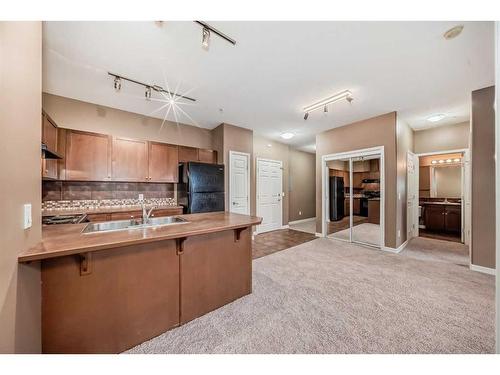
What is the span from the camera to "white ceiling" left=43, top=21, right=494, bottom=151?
1760 millimetres

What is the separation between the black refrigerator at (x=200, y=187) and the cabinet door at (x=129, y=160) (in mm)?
714

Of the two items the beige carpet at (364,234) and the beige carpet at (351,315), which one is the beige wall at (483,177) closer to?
the beige carpet at (351,315)

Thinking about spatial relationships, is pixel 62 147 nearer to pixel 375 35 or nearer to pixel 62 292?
pixel 62 292

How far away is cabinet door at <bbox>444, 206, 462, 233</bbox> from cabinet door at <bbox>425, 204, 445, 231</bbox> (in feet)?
0.28

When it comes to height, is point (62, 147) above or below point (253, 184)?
above

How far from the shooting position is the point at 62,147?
2889mm

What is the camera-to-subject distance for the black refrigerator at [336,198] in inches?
189

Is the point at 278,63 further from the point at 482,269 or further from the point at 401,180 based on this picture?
the point at 482,269

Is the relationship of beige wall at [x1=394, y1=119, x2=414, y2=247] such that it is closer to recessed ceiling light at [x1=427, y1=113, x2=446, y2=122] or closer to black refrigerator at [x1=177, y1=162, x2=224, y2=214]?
recessed ceiling light at [x1=427, y1=113, x2=446, y2=122]

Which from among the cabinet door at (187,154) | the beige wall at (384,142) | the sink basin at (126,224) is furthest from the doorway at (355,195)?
the sink basin at (126,224)

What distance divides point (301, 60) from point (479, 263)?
3924 millimetres

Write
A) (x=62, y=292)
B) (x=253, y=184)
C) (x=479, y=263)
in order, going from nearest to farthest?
1. (x=62, y=292)
2. (x=479, y=263)
3. (x=253, y=184)

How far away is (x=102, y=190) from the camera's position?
11.3ft
